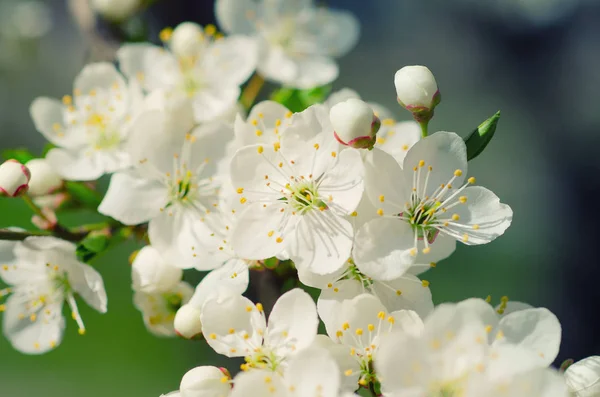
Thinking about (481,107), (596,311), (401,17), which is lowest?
(596,311)

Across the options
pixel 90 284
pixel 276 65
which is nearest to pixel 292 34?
pixel 276 65

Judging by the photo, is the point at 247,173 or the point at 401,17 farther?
the point at 401,17

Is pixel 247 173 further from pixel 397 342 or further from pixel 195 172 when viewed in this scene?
pixel 397 342

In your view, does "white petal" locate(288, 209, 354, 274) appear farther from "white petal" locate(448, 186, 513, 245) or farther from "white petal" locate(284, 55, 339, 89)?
"white petal" locate(284, 55, 339, 89)

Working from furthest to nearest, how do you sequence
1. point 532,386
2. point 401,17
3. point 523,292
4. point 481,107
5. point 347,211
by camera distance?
point 401,17, point 481,107, point 523,292, point 347,211, point 532,386

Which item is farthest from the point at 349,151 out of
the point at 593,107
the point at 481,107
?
the point at 593,107

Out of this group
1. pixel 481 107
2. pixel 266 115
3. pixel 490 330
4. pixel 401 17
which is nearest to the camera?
pixel 490 330

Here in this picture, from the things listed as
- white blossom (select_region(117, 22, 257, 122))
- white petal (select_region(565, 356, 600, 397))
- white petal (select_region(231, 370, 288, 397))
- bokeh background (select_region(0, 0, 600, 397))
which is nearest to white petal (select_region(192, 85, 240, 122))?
white blossom (select_region(117, 22, 257, 122))

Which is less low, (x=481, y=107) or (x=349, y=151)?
(x=349, y=151)

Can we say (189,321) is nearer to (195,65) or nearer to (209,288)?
(209,288)
